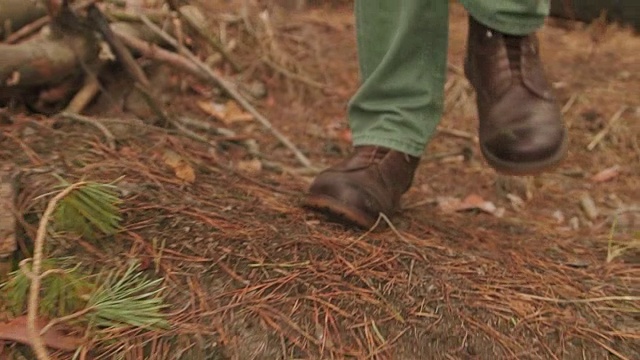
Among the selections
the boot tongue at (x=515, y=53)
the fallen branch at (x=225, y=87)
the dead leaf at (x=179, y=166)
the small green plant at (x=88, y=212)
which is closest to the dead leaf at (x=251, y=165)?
the fallen branch at (x=225, y=87)

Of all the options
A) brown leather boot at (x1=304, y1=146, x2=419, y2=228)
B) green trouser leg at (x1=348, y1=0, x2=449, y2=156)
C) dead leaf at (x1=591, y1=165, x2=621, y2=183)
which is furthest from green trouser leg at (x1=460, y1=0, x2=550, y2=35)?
dead leaf at (x1=591, y1=165, x2=621, y2=183)

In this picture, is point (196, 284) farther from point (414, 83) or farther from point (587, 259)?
point (587, 259)

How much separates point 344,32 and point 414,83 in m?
2.24

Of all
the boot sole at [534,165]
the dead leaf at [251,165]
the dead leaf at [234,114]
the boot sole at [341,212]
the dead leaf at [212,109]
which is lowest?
the dead leaf at [234,114]

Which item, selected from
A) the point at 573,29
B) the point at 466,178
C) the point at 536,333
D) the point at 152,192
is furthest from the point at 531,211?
the point at 573,29

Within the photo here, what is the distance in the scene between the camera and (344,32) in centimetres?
356

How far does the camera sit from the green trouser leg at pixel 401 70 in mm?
1354

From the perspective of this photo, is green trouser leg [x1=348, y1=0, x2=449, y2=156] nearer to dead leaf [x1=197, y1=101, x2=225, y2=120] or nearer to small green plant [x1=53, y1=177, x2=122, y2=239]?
small green plant [x1=53, y1=177, x2=122, y2=239]

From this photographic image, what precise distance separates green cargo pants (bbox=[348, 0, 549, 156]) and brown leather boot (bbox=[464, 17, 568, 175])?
0.09m

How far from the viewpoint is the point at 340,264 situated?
1218mm

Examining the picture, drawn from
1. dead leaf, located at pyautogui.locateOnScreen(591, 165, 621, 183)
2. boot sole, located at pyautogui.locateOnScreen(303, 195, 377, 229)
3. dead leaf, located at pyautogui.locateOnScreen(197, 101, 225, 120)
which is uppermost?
boot sole, located at pyautogui.locateOnScreen(303, 195, 377, 229)

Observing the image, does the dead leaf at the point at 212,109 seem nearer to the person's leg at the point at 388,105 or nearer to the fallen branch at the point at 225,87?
the fallen branch at the point at 225,87

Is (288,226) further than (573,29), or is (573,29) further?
(573,29)

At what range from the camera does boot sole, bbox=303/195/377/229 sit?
1.35 m
